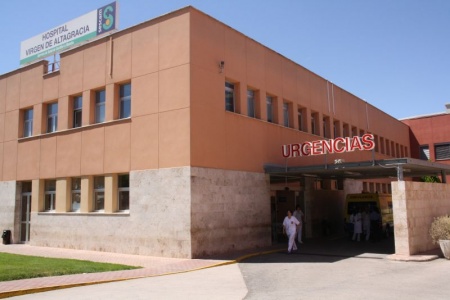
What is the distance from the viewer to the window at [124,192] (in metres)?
18.2

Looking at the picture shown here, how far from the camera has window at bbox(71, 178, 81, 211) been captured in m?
20.1

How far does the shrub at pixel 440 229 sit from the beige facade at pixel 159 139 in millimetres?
6725

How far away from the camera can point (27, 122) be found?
925 inches

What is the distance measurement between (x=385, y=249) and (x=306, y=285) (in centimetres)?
887

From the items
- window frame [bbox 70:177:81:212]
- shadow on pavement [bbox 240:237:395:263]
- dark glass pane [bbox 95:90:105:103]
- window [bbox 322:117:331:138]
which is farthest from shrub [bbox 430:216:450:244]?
window frame [bbox 70:177:81:212]

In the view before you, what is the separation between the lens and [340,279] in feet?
37.2

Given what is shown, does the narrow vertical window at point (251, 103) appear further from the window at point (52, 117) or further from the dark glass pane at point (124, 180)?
the window at point (52, 117)

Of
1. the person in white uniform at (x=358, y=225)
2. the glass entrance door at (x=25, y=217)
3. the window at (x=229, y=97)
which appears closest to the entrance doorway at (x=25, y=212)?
the glass entrance door at (x=25, y=217)

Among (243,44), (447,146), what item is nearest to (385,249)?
(243,44)

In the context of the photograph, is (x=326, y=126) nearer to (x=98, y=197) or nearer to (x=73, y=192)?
(x=98, y=197)

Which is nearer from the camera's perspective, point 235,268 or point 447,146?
point 235,268

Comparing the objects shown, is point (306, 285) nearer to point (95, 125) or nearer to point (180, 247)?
point (180, 247)

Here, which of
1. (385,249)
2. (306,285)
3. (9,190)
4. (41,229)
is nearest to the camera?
(306,285)

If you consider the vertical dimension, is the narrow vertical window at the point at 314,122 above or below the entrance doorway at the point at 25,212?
above
